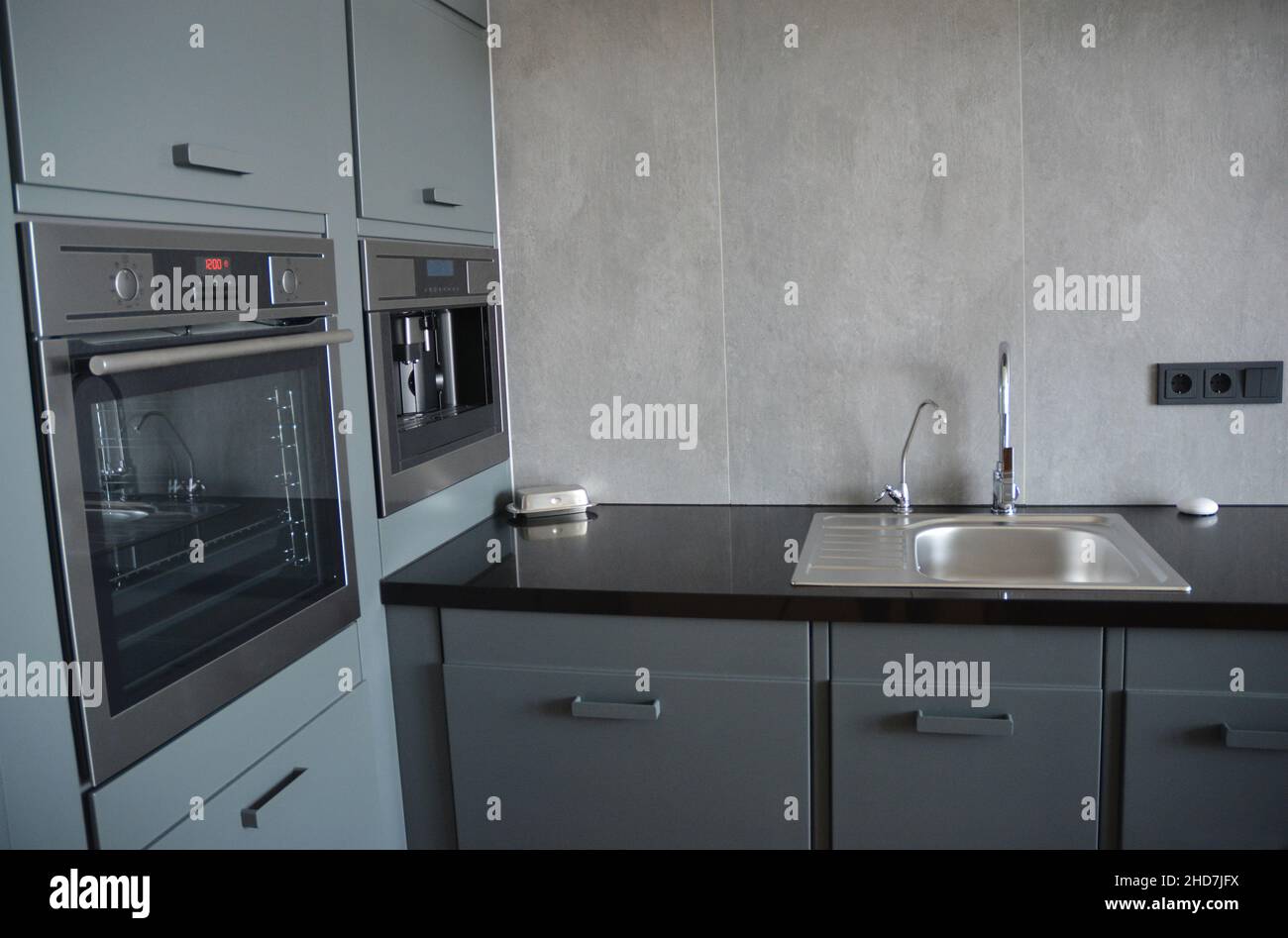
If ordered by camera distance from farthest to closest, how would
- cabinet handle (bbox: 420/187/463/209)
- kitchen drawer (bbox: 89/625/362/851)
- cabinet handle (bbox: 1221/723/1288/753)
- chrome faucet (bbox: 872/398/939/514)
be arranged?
chrome faucet (bbox: 872/398/939/514)
cabinet handle (bbox: 420/187/463/209)
cabinet handle (bbox: 1221/723/1288/753)
kitchen drawer (bbox: 89/625/362/851)

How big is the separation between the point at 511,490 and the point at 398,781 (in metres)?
0.80

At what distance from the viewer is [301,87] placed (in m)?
1.68

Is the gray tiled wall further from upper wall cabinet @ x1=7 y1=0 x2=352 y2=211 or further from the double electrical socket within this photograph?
upper wall cabinet @ x1=7 y1=0 x2=352 y2=211

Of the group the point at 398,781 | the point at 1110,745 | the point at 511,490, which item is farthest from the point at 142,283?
the point at 1110,745

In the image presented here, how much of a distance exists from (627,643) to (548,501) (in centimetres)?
66

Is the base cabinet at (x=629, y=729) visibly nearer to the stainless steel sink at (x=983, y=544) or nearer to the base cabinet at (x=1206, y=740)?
the stainless steel sink at (x=983, y=544)

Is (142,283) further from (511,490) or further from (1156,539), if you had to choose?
(1156,539)

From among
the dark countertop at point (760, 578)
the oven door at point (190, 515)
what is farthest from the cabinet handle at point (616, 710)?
the oven door at point (190, 515)

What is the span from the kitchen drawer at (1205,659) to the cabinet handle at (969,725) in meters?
0.20

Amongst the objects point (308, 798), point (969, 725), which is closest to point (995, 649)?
point (969, 725)

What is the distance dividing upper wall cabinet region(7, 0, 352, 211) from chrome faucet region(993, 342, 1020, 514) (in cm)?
134

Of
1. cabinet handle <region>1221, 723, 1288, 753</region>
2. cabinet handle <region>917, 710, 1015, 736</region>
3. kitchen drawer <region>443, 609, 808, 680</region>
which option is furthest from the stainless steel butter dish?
cabinet handle <region>1221, 723, 1288, 753</region>

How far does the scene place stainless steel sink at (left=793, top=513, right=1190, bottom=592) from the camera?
2047mm

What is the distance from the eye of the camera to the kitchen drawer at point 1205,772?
5.44 feet
